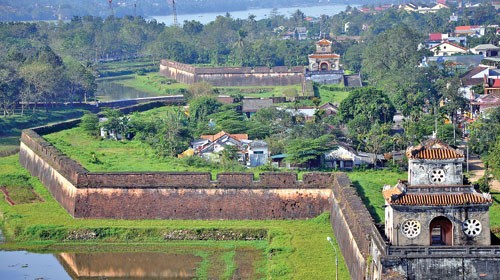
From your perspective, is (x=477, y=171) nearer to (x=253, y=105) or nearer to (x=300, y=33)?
(x=253, y=105)

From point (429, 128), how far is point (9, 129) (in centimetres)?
2787

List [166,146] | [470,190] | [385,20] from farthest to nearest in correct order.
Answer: [385,20], [166,146], [470,190]

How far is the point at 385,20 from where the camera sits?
147 metres

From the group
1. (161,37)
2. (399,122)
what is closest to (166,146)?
(399,122)

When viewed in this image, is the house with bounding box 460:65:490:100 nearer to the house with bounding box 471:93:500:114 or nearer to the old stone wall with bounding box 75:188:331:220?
the house with bounding box 471:93:500:114

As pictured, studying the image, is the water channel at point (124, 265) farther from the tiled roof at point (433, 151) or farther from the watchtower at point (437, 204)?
the tiled roof at point (433, 151)

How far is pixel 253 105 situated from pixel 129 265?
35346 millimetres

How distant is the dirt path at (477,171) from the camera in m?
48.5

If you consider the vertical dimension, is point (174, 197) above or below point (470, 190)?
below

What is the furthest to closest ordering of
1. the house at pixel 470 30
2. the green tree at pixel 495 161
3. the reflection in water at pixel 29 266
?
1. the house at pixel 470 30
2. the green tree at pixel 495 161
3. the reflection in water at pixel 29 266

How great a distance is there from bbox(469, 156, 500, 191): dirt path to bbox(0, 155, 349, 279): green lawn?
978cm

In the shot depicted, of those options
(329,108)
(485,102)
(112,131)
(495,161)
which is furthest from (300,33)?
(495,161)

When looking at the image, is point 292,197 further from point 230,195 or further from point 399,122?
point 399,122

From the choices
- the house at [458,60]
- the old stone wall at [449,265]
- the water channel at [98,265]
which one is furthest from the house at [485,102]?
the old stone wall at [449,265]
